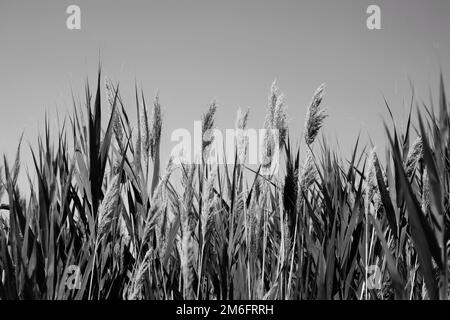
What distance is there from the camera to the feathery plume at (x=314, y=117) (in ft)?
5.15

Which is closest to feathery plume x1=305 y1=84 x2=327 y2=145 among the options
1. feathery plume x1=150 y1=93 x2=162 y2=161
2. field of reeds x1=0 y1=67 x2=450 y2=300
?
field of reeds x1=0 y1=67 x2=450 y2=300

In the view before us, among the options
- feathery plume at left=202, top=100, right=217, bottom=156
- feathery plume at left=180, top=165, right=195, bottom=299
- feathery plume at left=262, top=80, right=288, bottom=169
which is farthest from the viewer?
feathery plume at left=202, top=100, right=217, bottom=156

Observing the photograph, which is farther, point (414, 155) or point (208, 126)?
point (208, 126)

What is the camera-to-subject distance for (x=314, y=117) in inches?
62.3

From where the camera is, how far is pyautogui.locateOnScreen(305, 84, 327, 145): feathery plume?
1569mm

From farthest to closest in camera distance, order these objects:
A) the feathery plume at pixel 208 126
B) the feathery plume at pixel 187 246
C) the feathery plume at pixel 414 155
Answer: the feathery plume at pixel 208 126 < the feathery plume at pixel 414 155 < the feathery plume at pixel 187 246

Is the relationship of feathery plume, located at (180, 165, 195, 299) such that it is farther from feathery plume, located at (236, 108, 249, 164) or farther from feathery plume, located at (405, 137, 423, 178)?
feathery plume, located at (405, 137, 423, 178)

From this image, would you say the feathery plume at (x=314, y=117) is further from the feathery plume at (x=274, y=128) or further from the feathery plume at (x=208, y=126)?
the feathery plume at (x=208, y=126)

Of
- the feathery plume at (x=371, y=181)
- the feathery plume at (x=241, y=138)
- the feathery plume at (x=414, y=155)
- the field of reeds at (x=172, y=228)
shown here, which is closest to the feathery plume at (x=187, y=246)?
the field of reeds at (x=172, y=228)

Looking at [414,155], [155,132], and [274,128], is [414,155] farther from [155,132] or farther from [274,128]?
[155,132]

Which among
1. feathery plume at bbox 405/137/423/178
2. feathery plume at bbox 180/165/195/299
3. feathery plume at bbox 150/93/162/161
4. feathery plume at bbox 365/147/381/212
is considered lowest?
feathery plume at bbox 180/165/195/299

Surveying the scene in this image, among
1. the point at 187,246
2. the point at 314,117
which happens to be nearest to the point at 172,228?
the point at 187,246

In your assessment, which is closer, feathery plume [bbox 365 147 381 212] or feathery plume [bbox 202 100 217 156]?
feathery plume [bbox 365 147 381 212]
